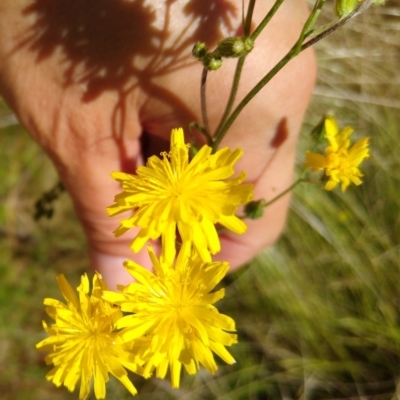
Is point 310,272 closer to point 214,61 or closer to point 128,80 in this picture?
point 128,80

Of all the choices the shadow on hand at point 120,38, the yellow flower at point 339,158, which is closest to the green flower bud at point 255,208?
the yellow flower at point 339,158

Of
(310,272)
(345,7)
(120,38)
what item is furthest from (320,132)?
(310,272)

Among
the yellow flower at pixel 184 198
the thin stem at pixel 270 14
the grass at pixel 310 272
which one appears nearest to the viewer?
the thin stem at pixel 270 14

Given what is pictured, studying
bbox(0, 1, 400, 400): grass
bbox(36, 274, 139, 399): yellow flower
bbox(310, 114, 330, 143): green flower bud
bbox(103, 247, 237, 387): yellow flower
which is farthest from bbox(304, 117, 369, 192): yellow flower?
bbox(0, 1, 400, 400): grass

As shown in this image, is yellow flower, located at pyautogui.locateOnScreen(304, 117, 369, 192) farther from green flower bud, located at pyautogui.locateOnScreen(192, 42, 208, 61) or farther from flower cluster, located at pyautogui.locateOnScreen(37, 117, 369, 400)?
green flower bud, located at pyautogui.locateOnScreen(192, 42, 208, 61)

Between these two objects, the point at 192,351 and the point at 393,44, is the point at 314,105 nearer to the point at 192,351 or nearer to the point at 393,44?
the point at 393,44

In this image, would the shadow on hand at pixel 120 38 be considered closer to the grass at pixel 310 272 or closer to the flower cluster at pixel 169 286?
the flower cluster at pixel 169 286

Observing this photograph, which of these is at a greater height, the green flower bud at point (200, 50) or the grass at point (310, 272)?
the green flower bud at point (200, 50)
